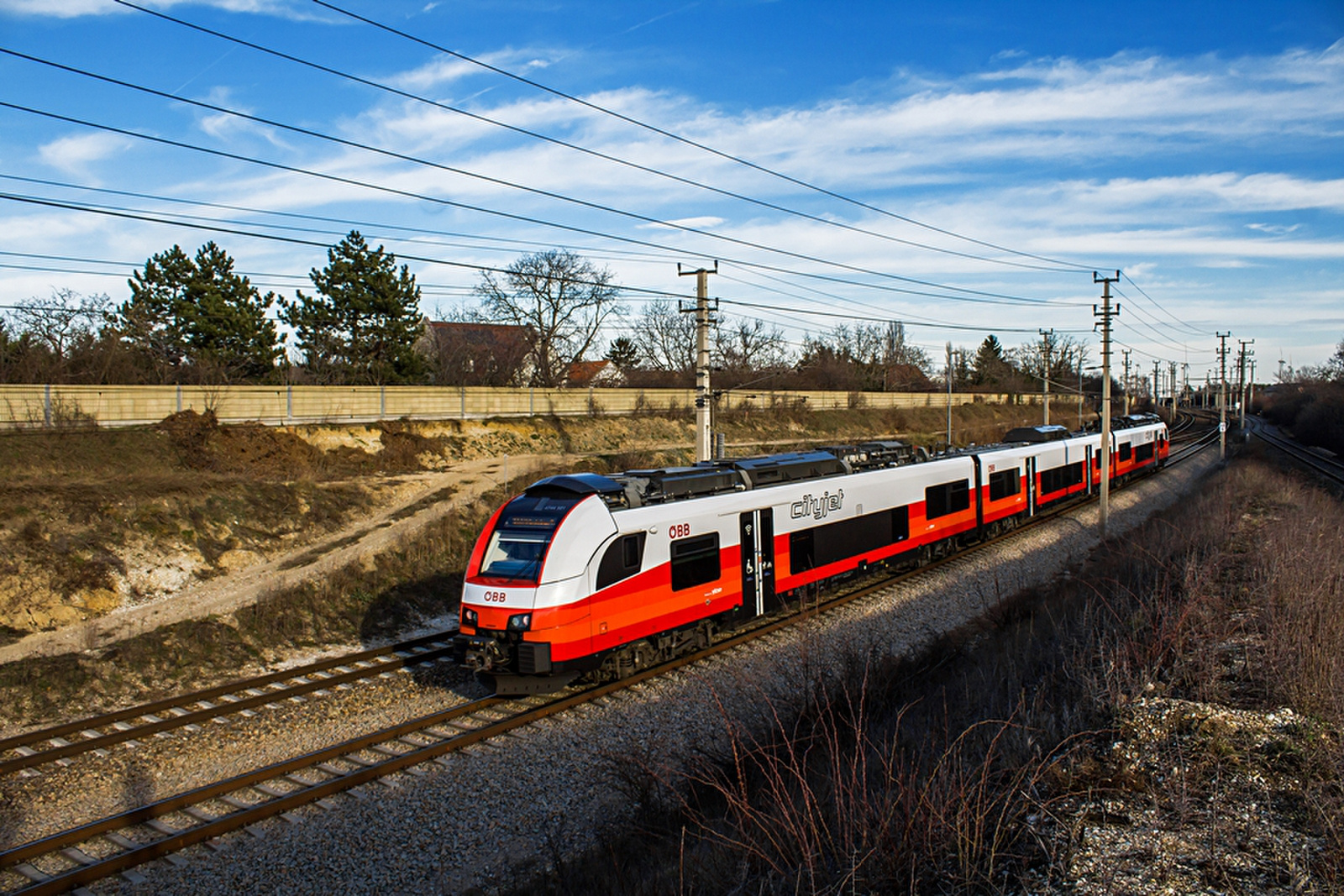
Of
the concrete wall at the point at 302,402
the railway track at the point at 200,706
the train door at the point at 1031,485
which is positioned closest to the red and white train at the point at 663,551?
the railway track at the point at 200,706

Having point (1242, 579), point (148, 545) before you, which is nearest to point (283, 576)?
point (148, 545)

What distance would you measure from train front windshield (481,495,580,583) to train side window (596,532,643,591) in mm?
880

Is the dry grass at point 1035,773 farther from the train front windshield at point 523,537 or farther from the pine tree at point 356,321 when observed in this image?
the pine tree at point 356,321

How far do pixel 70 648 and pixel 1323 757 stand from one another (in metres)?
17.6

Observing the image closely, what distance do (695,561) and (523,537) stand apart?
3025 millimetres

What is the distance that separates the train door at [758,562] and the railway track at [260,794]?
2154 millimetres

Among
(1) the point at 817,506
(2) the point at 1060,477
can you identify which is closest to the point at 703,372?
(1) the point at 817,506

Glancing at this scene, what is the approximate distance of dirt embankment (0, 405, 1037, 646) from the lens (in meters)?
15.6

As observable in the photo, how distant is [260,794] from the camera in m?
9.16

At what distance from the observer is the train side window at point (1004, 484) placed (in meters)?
23.9

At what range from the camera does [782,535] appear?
597 inches

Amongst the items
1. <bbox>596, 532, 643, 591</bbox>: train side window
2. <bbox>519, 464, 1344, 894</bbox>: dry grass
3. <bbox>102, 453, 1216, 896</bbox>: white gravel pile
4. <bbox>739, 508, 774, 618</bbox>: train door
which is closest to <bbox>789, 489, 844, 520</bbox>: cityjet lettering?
<bbox>739, 508, 774, 618</bbox>: train door

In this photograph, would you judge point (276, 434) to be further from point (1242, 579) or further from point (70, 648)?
point (1242, 579)

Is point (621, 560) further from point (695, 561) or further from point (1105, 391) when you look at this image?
point (1105, 391)
